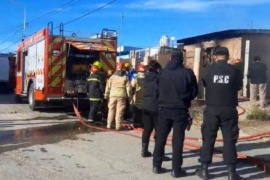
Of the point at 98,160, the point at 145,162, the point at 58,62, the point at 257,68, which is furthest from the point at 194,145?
the point at 58,62

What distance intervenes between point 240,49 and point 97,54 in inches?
261

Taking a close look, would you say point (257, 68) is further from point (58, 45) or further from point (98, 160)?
point (98, 160)

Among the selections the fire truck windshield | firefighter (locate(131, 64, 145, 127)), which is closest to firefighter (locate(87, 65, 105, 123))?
firefighter (locate(131, 64, 145, 127))

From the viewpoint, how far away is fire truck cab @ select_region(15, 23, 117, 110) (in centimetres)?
1338

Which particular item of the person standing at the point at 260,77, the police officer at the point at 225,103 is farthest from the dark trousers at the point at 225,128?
the person standing at the point at 260,77

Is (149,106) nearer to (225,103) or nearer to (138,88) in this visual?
(225,103)

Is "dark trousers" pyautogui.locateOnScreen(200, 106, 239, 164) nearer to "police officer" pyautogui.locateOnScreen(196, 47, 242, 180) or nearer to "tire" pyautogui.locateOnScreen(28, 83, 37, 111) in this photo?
"police officer" pyautogui.locateOnScreen(196, 47, 242, 180)

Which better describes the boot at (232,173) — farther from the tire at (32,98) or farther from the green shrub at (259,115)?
the tire at (32,98)

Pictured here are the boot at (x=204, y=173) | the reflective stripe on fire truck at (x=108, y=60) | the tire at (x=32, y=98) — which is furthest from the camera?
the tire at (x=32, y=98)

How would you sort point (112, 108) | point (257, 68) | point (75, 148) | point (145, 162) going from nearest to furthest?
point (145, 162) → point (75, 148) → point (112, 108) → point (257, 68)

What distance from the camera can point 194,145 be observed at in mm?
8383

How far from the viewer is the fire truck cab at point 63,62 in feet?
43.9

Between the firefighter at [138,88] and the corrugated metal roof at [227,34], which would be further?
the corrugated metal roof at [227,34]

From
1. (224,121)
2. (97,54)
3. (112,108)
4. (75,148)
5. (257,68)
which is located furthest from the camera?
(97,54)
